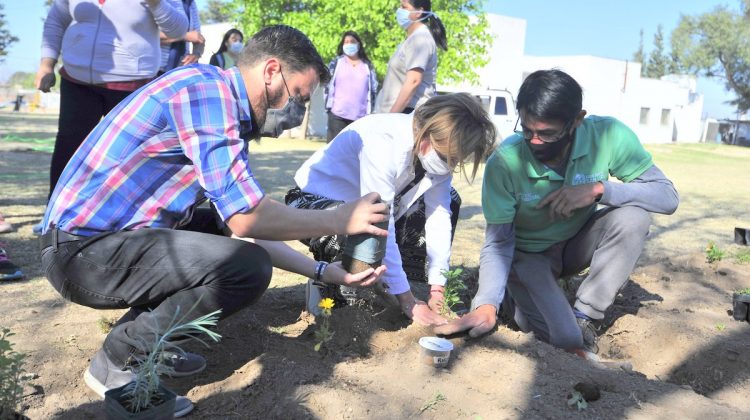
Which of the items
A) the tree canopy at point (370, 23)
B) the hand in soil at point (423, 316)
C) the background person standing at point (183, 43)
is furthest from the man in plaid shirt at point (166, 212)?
the tree canopy at point (370, 23)

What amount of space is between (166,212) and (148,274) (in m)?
0.27

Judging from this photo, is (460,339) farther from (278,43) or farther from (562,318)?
(278,43)

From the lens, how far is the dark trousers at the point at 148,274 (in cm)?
227

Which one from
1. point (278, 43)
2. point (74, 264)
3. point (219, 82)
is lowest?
point (74, 264)

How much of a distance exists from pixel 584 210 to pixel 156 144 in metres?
2.31

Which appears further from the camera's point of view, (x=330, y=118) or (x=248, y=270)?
(x=330, y=118)

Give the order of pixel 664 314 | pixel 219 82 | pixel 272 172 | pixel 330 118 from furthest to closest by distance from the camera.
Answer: pixel 272 172
pixel 330 118
pixel 664 314
pixel 219 82

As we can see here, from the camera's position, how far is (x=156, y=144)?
2.25 meters

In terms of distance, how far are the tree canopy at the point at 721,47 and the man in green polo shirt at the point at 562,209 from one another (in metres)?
49.5

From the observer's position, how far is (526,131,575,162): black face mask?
10.4 ft

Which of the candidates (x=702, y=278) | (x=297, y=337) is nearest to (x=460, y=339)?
(x=297, y=337)

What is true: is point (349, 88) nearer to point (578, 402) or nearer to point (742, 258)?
point (742, 258)

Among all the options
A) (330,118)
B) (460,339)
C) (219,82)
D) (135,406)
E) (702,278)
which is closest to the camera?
(135,406)

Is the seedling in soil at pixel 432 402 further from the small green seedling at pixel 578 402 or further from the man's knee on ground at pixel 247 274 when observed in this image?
the man's knee on ground at pixel 247 274
